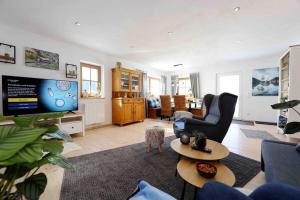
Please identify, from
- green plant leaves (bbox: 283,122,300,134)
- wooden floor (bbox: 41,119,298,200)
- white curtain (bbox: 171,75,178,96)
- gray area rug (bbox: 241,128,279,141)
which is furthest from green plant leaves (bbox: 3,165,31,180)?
white curtain (bbox: 171,75,178,96)

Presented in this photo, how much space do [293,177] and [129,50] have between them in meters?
4.09

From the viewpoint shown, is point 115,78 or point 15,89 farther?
point 115,78

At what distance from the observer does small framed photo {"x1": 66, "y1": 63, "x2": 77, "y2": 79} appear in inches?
145

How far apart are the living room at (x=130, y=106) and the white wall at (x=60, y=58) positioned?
0.02 m

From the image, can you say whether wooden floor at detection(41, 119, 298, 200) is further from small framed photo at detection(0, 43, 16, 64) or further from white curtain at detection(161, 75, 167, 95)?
white curtain at detection(161, 75, 167, 95)

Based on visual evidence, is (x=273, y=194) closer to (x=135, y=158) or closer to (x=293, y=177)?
(x=293, y=177)

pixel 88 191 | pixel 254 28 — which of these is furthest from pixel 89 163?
pixel 254 28

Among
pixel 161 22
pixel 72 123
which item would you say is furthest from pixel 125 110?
pixel 161 22

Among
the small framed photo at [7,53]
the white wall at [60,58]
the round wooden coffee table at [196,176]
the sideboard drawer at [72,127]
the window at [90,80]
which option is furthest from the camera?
the window at [90,80]

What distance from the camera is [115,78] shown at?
4711 millimetres

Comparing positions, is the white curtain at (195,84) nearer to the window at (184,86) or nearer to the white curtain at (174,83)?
the window at (184,86)

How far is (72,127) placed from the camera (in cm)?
339

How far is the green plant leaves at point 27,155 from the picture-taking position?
0.37 m

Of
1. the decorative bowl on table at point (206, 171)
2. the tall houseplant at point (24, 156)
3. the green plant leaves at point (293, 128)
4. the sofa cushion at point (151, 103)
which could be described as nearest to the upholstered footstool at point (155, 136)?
the decorative bowl on table at point (206, 171)
